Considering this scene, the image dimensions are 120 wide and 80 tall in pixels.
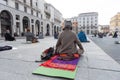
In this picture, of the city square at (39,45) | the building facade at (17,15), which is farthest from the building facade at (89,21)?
the building facade at (17,15)

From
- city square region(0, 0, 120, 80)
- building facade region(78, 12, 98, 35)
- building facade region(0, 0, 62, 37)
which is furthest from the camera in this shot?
building facade region(78, 12, 98, 35)

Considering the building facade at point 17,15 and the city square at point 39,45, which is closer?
the city square at point 39,45

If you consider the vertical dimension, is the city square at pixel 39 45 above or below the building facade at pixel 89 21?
below

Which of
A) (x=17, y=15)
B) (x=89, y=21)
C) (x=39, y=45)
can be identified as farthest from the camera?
(x=89, y=21)

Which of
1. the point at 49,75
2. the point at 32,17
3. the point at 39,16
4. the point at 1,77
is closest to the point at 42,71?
the point at 49,75

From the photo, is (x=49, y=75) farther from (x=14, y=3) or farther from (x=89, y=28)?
(x=89, y=28)

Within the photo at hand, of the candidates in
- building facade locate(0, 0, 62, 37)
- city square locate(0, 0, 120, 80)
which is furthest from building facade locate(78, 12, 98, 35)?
building facade locate(0, 0, 62, 37)

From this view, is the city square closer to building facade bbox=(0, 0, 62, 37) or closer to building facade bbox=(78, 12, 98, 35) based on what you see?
building facade bbox=(0, 0, 62, 37)

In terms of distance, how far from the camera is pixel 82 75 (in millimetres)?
2844

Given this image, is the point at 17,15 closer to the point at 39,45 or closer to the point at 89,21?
the point at 39,45

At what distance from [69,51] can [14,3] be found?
23.3 m

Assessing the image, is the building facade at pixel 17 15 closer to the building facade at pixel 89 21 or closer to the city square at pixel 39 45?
the city square at pixel 39 45

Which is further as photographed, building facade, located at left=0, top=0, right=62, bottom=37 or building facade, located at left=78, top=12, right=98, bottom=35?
building facade, located at left=78, top=12, right=98, bottom=35

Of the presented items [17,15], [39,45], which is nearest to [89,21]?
[17,15]
